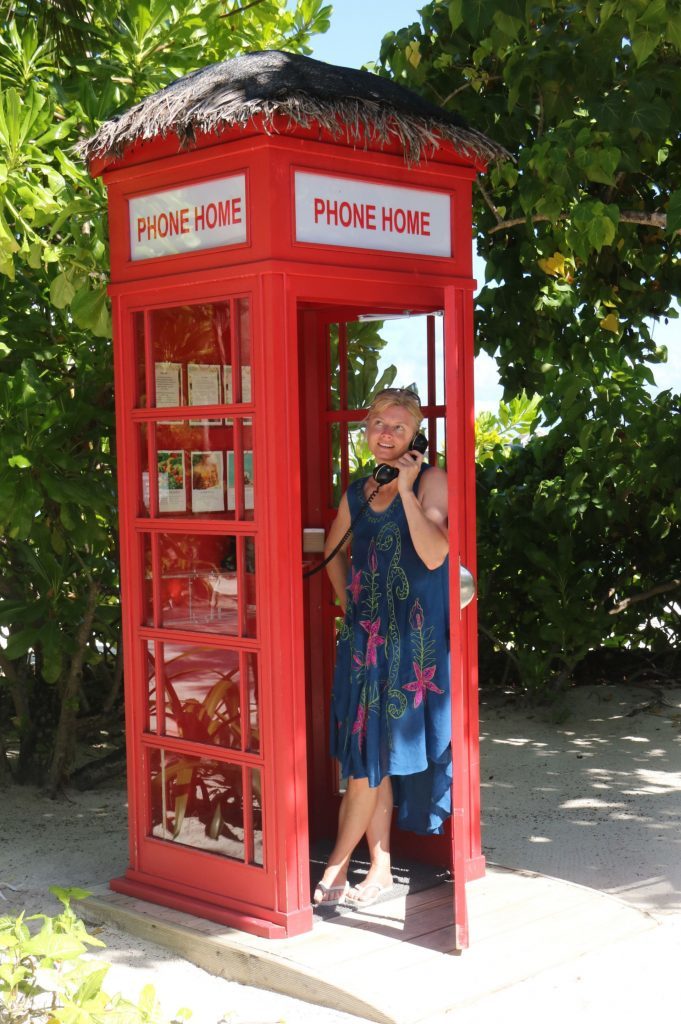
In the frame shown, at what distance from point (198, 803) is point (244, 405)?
57.2 inches

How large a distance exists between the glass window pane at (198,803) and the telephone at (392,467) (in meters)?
1.11

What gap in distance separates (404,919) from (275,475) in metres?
1.59

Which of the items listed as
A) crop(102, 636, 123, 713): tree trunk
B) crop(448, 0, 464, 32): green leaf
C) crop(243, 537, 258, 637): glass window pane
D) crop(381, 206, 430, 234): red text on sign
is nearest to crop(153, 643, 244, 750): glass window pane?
crop(243, 537, 258, 637): glass window pane

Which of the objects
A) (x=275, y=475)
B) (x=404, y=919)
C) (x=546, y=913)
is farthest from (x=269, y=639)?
(x=546, y=913)

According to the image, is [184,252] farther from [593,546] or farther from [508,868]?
[593,546]

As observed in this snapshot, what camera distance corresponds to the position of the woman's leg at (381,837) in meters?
4.78

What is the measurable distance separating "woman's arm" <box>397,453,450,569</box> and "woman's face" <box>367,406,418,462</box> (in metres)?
0.07

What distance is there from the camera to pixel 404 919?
4.53 metres

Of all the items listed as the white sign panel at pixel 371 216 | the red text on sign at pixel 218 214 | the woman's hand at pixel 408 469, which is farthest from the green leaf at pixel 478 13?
the woman's hand at pixel 408 469

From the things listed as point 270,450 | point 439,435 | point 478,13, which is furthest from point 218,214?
point 478,13

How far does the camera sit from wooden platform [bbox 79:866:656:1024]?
13.1 feet

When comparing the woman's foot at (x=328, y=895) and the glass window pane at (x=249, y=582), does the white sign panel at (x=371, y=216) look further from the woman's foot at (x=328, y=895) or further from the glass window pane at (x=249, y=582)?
the woman's foot at (x=328, y=895)

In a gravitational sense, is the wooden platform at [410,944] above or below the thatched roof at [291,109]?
below

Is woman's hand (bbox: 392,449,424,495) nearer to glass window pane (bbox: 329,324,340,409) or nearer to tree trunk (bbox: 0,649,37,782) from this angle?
glass window pane (bbox: 329,324,340,409)
